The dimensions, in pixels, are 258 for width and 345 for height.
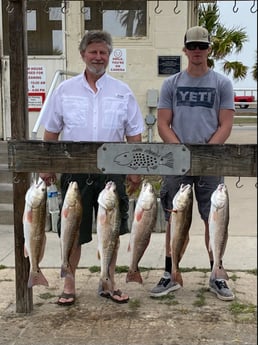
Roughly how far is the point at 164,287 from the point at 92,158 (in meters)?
1.46

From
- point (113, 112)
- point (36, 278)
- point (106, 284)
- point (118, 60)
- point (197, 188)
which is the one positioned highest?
point (118, 60)

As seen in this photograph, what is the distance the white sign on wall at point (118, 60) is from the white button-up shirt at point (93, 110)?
4988 mm

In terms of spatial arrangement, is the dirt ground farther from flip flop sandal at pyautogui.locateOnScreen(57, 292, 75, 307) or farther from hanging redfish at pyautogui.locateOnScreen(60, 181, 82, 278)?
hanging redfish at pyautogui.locateOnScreen(60, 181, 82, 278)

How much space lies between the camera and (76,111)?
12.7 ft

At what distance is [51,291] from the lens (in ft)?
15.1

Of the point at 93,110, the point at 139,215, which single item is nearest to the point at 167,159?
the point at 139,215

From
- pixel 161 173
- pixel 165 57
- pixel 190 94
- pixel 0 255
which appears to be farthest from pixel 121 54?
pixel 161 173

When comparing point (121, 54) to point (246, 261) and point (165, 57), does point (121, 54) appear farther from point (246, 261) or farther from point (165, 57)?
point (246, 261)

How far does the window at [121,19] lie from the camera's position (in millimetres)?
8750

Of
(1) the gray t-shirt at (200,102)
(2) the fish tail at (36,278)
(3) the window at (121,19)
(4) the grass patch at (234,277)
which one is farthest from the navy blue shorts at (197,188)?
(3) the window at (121,19)

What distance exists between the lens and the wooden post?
12.6 ft

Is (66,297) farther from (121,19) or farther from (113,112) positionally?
(121,19)

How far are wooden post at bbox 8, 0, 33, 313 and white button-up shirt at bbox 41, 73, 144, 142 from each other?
0.75 feet

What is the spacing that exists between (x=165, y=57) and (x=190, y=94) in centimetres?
495
